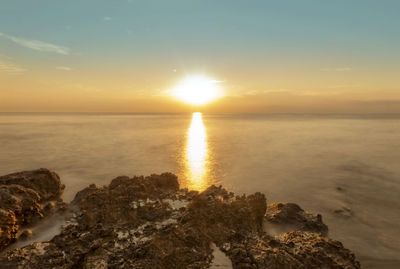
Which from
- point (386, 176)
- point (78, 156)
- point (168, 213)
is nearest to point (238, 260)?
point (168, 213)

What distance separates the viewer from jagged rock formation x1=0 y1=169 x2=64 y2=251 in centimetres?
666

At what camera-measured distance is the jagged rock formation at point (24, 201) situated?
21.8 ft

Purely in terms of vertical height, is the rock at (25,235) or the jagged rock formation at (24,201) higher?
the jagged rock formation at (24,201)

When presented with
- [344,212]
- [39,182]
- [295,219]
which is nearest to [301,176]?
[344,212]

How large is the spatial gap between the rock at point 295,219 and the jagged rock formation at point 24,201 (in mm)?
7946

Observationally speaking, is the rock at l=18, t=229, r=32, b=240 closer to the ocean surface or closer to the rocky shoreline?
the rocky shoreline

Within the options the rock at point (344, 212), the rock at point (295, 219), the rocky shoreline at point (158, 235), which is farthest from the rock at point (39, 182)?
the rock at point (344, 212)

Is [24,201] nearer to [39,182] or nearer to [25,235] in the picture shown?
[25,235]

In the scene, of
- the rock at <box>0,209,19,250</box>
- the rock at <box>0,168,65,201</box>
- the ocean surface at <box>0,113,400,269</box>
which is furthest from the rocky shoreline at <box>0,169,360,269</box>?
the ocean surface at <box>0,113,400,269</box>

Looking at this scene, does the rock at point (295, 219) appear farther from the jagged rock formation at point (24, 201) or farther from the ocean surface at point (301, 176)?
the jagged rock formation at point (24, 201)

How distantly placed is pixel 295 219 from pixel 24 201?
9.55 m

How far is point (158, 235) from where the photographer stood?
6145 mm

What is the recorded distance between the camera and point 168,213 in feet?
24.7

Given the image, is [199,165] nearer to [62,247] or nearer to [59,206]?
[59,206]
